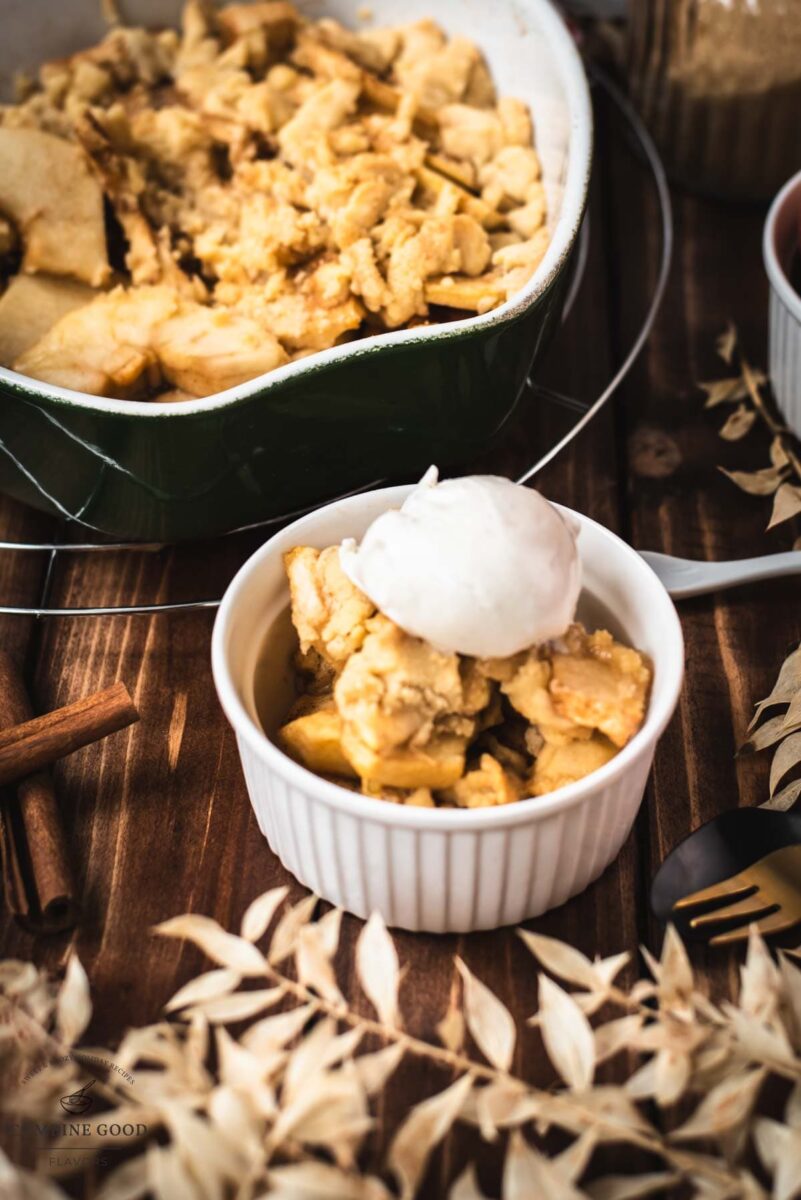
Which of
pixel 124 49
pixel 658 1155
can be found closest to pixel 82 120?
pixel 124 49

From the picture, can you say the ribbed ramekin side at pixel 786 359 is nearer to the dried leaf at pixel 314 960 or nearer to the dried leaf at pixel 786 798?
the dried leaf at pixel 786 798

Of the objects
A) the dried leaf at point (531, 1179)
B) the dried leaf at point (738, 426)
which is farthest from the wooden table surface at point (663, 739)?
the dried leaf at point (531, 1179)

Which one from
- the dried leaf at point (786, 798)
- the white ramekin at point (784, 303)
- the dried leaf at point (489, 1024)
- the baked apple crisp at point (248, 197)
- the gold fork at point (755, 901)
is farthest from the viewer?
the white ramekin at point (784, 303)

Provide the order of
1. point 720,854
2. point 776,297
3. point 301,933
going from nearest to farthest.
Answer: point 301,933
point 720,854
point 776,297

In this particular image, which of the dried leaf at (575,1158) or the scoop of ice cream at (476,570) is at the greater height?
the scoop of ice cream at (476,570)

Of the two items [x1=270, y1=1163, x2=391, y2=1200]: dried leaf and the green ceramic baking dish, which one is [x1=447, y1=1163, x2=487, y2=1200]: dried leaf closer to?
[x1=270, y1=1163, x2=391, y2=1200]: dried leaf

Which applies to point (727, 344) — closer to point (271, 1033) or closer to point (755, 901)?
point (755, 901)

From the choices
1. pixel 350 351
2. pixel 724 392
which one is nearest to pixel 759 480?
pixel 724 392

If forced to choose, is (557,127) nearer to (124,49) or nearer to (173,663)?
(124,49)
